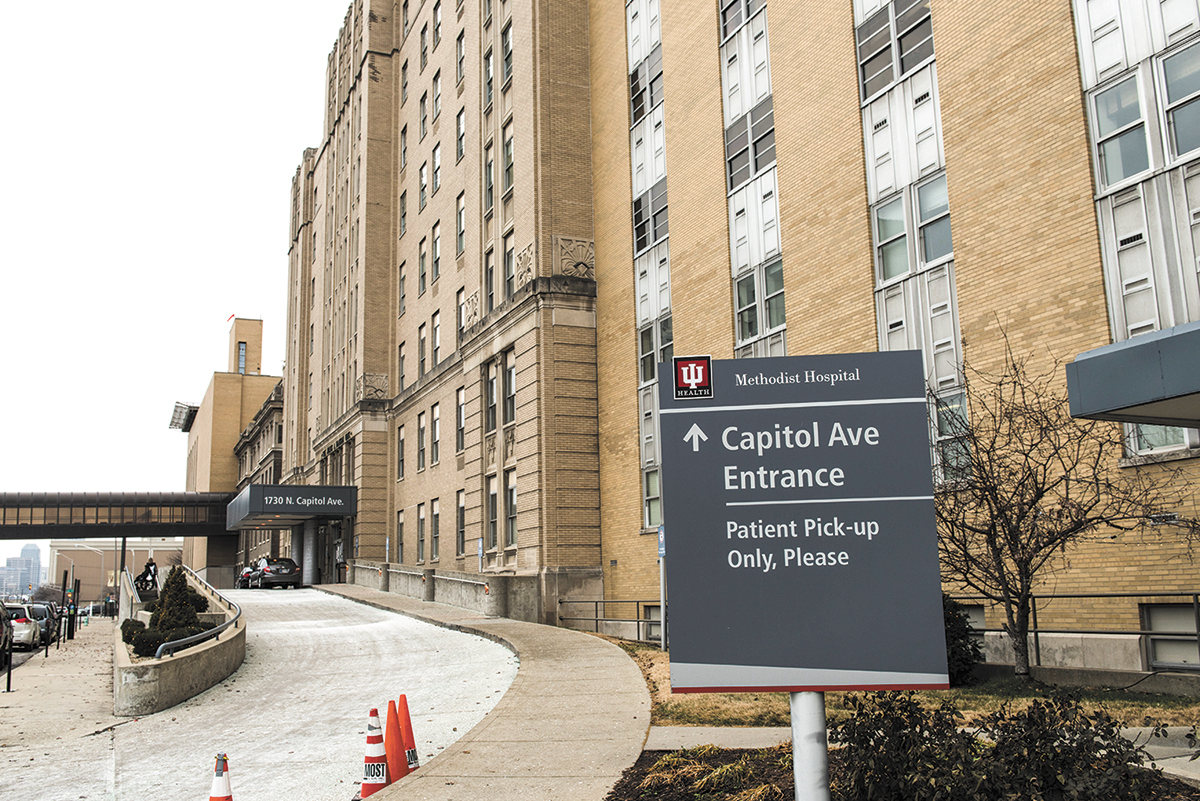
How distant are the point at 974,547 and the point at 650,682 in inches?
219

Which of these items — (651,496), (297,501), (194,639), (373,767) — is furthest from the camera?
(297,501)

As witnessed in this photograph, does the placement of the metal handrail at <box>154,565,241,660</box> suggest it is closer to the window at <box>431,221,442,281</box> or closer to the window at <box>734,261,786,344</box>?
the window at <box>734,261,786,344</box>

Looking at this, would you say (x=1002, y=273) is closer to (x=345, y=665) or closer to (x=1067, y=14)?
(x=1067, y=14)

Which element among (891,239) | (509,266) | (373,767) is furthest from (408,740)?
(509,266)

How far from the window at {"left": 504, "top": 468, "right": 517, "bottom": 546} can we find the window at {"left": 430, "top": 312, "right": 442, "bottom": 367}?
10.4 meters

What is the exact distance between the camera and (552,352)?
94.6 feet

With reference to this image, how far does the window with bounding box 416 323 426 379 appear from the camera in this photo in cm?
4338

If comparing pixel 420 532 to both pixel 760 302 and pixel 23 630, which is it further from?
pixel 760 302

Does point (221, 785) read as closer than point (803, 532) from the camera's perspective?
No

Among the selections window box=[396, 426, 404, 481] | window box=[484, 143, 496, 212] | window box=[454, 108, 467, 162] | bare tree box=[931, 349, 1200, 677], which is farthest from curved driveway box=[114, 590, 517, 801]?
window box=[454, 108, 467, 162]

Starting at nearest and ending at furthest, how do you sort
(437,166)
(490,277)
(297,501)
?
(490,277), (437,166), (297,501)

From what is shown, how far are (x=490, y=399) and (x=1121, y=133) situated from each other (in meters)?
23.2

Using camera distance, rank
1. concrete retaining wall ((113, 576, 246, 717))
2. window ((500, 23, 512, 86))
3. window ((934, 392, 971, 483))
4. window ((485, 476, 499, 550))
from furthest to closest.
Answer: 1. window ((500, 23, 512, 86))
2. window ((485, 476, 499, 550))
3. concrete retaining wall ((113, 576, 246, 717))
4. window ((934, 392, 971, 483))

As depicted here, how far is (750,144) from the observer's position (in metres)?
22.8
